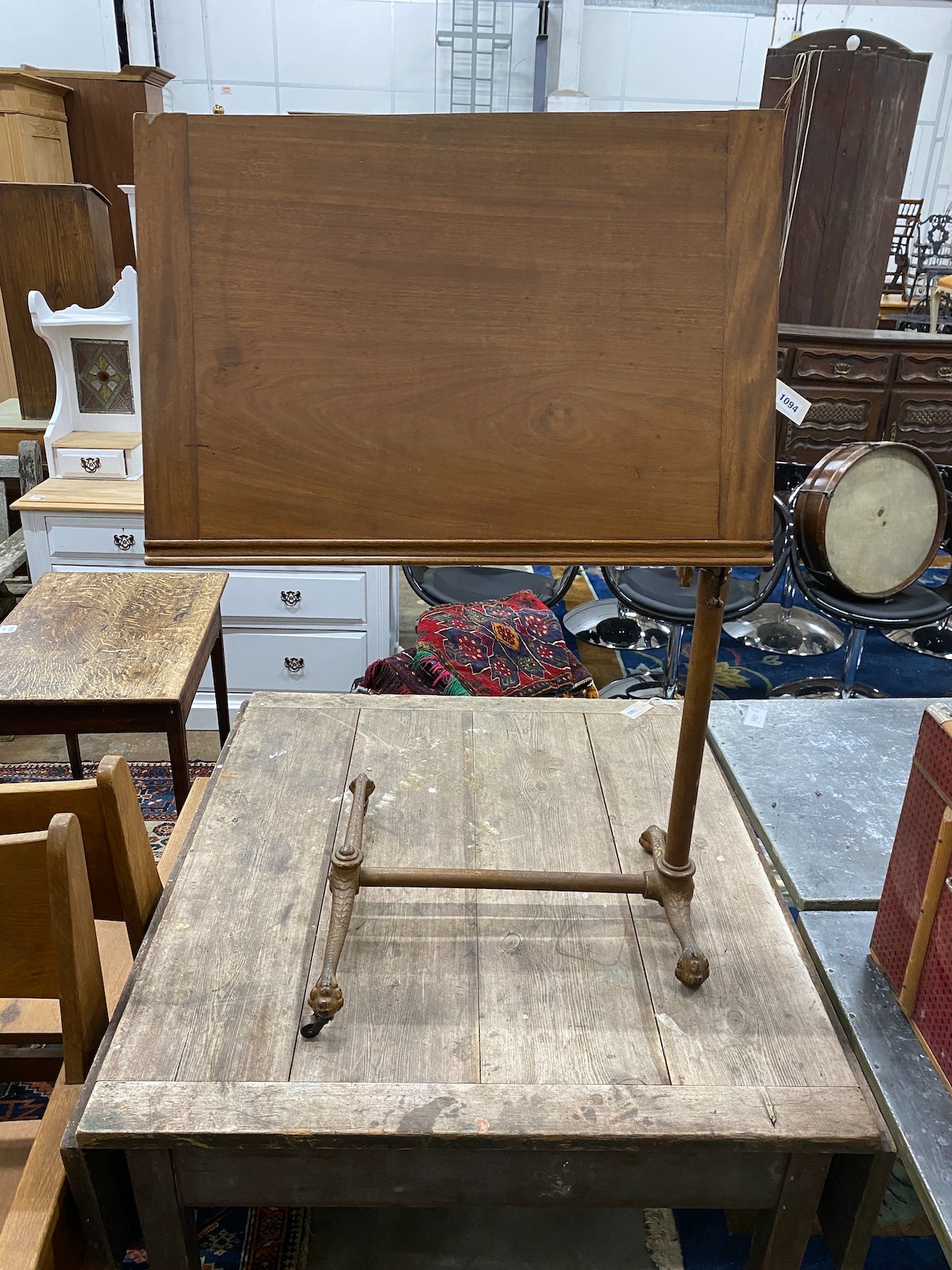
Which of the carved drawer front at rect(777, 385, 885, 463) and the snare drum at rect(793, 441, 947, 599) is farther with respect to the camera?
the carved drawer front at rect(777, 385, 885, 463)

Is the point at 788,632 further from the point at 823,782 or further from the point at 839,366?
the point at 823,782

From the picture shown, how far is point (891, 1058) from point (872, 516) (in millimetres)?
2063

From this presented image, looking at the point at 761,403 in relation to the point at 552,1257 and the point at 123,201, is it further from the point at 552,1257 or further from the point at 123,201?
the point at 123,201

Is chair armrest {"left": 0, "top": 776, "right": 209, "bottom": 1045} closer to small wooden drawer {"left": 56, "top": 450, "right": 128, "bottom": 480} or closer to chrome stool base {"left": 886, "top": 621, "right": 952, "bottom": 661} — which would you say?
small wooden drawer {"left": 56, "top": 450, "right": 128, "bottom": 480}

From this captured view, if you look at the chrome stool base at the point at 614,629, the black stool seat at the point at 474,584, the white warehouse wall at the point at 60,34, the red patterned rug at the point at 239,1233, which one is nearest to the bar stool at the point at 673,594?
the black stool seat at the point at 474,584

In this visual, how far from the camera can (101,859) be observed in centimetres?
119

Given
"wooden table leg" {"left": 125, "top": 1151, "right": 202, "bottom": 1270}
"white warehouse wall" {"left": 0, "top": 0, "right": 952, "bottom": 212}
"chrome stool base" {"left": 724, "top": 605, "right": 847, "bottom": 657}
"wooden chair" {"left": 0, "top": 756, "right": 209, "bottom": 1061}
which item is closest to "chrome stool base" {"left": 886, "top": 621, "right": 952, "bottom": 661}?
"chrome stool base" {"left": 724, "top": 605, "right": 847, "bottom": 657}

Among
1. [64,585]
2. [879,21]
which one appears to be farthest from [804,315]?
[879,21]

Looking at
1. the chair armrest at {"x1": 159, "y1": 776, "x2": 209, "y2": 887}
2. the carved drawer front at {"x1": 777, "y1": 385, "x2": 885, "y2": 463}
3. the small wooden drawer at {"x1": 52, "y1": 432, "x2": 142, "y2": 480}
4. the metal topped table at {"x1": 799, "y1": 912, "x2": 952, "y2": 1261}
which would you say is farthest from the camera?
the carved drawer front at {"x1": 777, "y1": 385, "x2": 885, "y2": 463}

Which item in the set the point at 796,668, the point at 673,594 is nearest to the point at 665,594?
the point at 673,594

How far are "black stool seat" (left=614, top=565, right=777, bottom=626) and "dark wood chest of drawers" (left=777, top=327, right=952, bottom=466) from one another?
2.03 metres

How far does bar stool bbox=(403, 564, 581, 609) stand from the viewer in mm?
3016

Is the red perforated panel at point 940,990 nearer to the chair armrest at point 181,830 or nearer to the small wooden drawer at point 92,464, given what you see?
the chair armrest at point 181,830

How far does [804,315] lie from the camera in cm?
530
